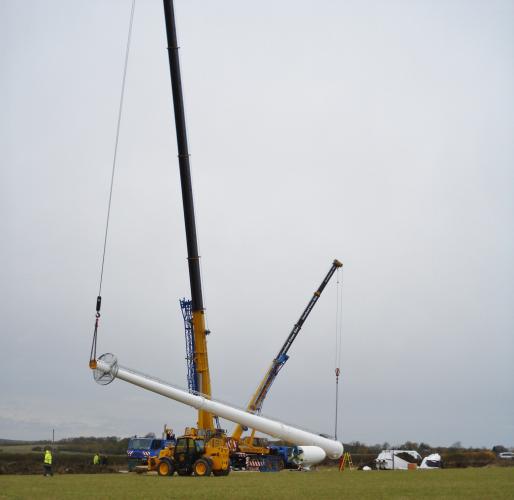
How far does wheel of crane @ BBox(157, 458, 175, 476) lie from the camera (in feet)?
110

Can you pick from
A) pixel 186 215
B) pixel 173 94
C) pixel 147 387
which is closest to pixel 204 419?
pixel 147 387

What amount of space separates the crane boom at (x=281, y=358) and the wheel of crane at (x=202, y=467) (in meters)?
17.2

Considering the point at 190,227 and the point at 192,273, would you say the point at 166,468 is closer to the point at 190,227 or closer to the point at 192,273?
the point at 192,273

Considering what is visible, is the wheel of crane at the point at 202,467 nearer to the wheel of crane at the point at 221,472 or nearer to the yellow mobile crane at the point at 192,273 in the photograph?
the wheel of crane at the point at 221,472

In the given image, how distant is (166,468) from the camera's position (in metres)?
33.7

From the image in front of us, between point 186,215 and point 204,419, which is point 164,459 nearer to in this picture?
point 204,419

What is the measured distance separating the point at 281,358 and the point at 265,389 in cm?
263

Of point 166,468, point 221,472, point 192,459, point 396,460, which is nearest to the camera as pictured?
point 192,459

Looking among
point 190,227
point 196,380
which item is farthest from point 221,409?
point 190,227

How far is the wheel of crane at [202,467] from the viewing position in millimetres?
32688

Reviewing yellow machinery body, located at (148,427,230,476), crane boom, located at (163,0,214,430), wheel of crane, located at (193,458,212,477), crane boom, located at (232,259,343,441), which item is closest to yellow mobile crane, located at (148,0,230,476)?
crane boom, located at (163,0,214,430)

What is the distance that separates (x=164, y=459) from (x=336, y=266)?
85.8ft

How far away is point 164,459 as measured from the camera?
34.1m

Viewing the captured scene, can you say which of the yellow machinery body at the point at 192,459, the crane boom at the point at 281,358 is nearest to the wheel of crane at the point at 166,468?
the yellow machinery body at the point at 192,459
